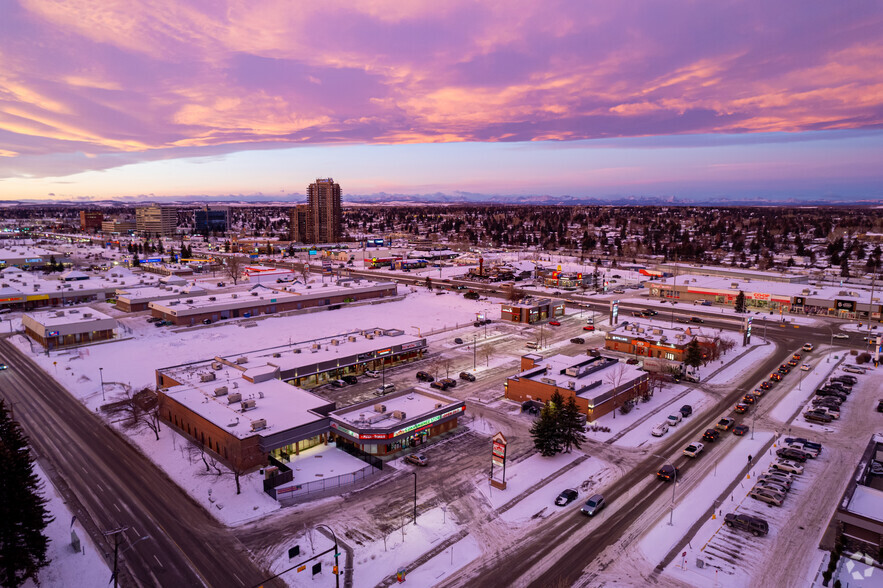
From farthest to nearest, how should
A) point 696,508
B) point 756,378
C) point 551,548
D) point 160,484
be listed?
point 756,378 < point 160,484 < point 696,508 < point 551,548

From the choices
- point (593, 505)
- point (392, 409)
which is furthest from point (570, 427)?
point (392, 409)

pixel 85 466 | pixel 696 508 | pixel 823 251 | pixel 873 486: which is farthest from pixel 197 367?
pixel 823 251

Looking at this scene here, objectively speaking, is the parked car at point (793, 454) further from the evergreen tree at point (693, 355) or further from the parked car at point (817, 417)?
the evergreen tree at point (693, 355)

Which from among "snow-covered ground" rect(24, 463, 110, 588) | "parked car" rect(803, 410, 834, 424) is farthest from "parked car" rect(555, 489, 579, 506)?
"parked car" rect(803, 410, 834, 424)

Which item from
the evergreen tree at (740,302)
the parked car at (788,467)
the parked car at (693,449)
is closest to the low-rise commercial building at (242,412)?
the parked car at (693,449)

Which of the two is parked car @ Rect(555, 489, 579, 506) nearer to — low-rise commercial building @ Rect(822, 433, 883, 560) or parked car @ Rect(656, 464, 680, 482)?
parked car @ Rect(656, 464, 680, 482)

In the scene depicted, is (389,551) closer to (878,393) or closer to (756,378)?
(756,378)

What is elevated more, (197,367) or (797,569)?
(197,367)

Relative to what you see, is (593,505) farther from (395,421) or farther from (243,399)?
(243,399)
